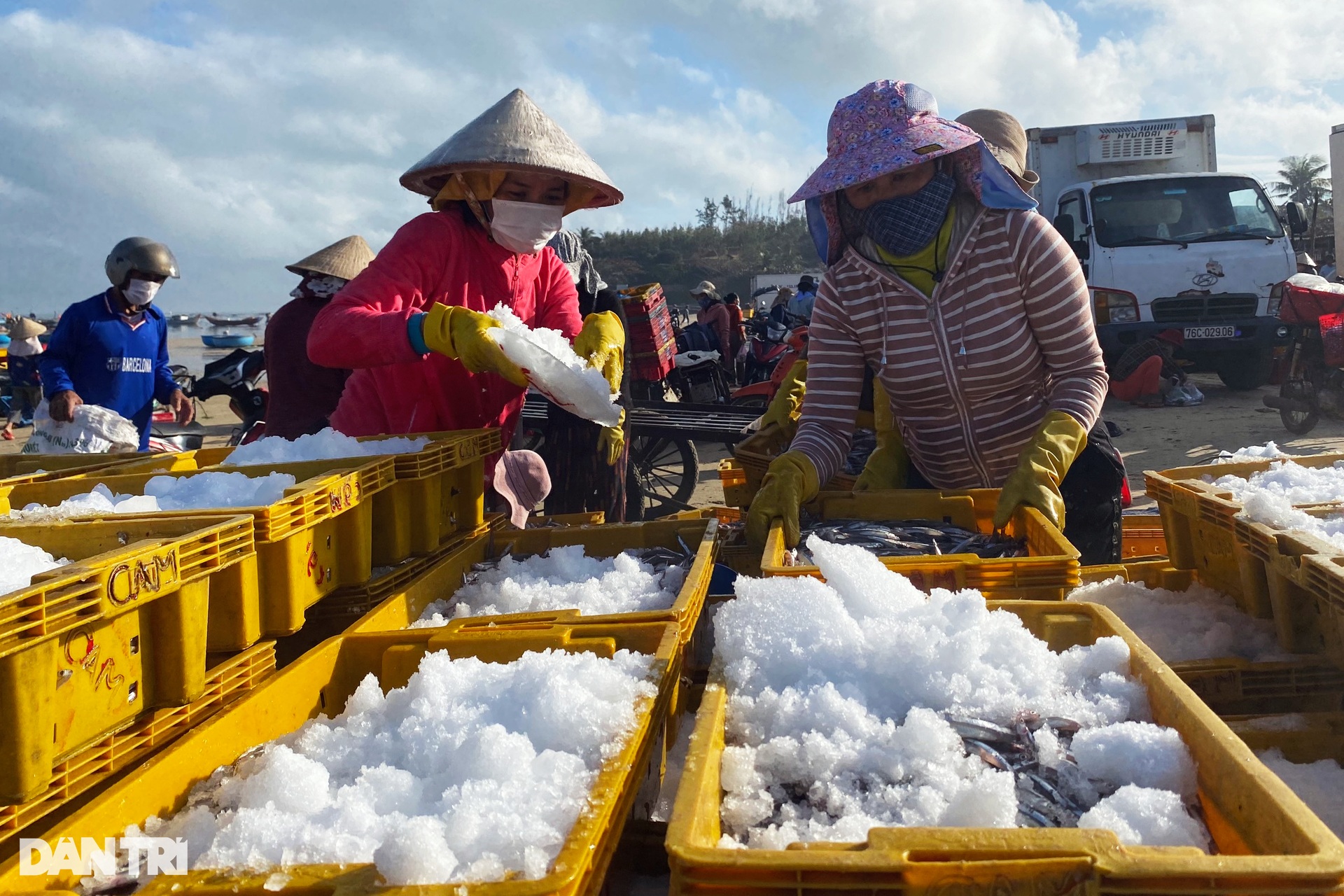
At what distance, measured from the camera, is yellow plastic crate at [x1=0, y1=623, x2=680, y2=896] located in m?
1.09

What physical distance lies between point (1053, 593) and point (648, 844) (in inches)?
46.8

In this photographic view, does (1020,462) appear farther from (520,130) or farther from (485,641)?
(520,130)

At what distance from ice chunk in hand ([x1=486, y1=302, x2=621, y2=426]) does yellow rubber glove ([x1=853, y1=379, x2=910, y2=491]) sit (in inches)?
46.8

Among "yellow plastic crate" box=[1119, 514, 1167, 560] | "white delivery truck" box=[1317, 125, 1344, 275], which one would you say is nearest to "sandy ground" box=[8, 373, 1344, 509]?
"yellow plastic crate" box=[1119, 514, 1167, 560]

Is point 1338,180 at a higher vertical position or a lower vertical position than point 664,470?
higher

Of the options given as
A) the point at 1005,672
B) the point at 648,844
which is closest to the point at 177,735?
the point at 648,844

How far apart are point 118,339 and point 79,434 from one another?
91 centimetres

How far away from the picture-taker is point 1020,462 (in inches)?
106

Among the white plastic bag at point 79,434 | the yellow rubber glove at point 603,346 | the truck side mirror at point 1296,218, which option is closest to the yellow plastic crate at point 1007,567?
the yellow rubber glove at point 603,346

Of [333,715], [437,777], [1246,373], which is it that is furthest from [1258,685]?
[1246,373]

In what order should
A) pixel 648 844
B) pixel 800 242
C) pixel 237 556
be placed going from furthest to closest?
pixel 800 242, pixel 237 556, pixel 648 844

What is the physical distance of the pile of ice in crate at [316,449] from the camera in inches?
105

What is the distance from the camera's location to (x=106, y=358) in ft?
19.4

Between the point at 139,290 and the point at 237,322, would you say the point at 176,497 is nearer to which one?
the point at 139,290
